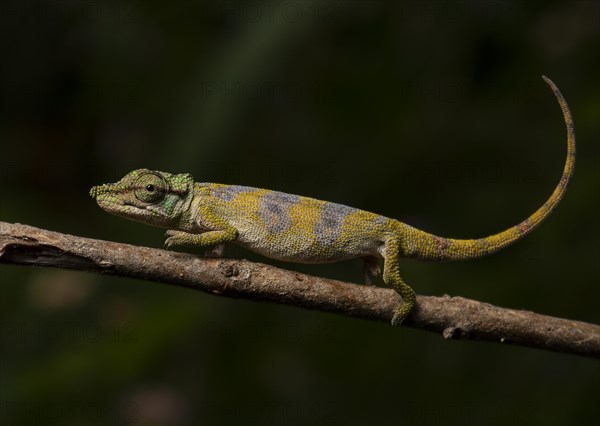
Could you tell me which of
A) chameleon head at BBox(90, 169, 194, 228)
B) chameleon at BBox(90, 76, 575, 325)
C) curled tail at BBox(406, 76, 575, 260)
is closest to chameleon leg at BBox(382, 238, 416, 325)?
chameleon at BBox(90, 76, 575, 325)

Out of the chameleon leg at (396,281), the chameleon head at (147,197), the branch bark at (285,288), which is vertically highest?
the chameleon head at (147,197)

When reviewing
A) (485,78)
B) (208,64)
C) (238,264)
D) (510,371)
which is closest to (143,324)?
(238,264)

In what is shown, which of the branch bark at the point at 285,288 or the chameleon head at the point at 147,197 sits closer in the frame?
the branch bark at the point at 285,288

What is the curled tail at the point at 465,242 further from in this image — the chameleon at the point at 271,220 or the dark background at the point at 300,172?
the dark background at the point at 300,172

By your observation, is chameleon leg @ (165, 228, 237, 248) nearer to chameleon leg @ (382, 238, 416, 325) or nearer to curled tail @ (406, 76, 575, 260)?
chameleon leg @ (382, 238, 416, 325)

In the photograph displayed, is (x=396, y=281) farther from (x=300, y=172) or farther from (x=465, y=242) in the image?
(x=300, y=172)

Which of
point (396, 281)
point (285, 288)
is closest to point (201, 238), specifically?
point (285, 288)

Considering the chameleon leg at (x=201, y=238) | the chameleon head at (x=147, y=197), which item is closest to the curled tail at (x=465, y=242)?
the chameleon leg at (x=201, y=238)

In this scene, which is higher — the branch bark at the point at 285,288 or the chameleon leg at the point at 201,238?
the chameleon leg at the point at 201,238
